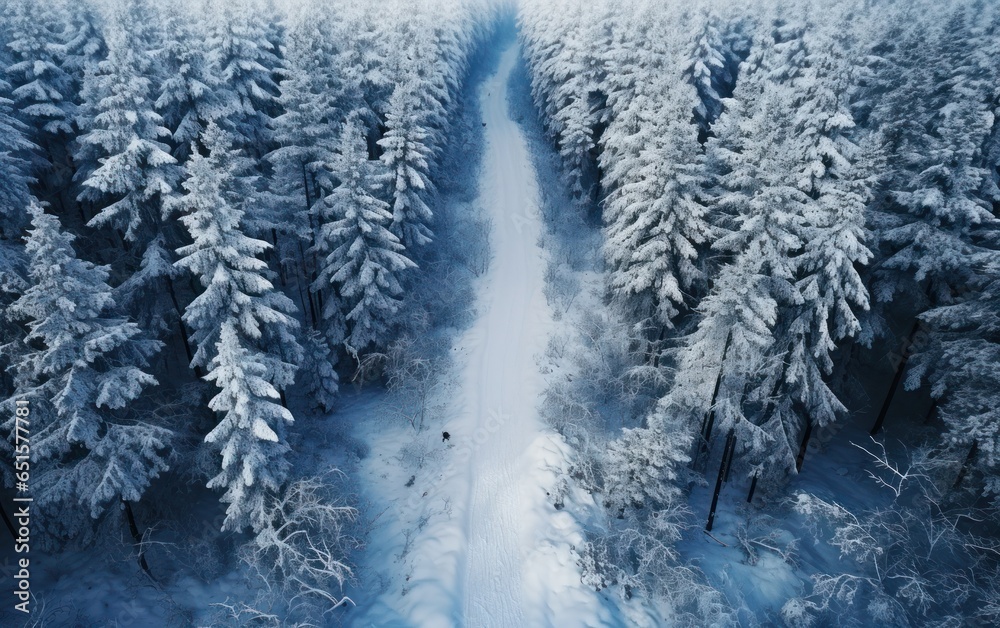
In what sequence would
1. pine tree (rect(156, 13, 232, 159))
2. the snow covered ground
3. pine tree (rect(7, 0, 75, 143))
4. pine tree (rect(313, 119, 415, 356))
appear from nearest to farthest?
the snow covered ground < pine tree (rect(156, 13, 232, 159)) < pine tree (rect(313, 119, 415, 356)) < pine tree (rect(7, 0, 75, 143))

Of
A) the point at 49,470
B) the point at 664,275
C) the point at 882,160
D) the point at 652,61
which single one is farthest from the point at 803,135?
the point at 49,470

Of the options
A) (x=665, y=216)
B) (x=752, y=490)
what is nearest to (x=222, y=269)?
(x=665, y=216)

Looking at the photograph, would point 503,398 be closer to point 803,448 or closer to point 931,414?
point 803,448

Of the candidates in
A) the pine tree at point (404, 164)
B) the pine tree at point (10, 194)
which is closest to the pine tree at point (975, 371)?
the pine tree at point (404, 164)

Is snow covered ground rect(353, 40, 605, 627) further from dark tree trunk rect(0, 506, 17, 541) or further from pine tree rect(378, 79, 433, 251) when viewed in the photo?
dark tree trunk rect(0, 506, 17, 541)

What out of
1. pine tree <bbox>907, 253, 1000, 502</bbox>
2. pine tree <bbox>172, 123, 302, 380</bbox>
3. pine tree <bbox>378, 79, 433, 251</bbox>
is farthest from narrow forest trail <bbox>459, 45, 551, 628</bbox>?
pine tree <bbox>907, 253, 1000, 502</bbox>

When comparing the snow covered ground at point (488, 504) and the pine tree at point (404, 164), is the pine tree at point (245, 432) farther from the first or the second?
the pine tree at point (404, 164)
